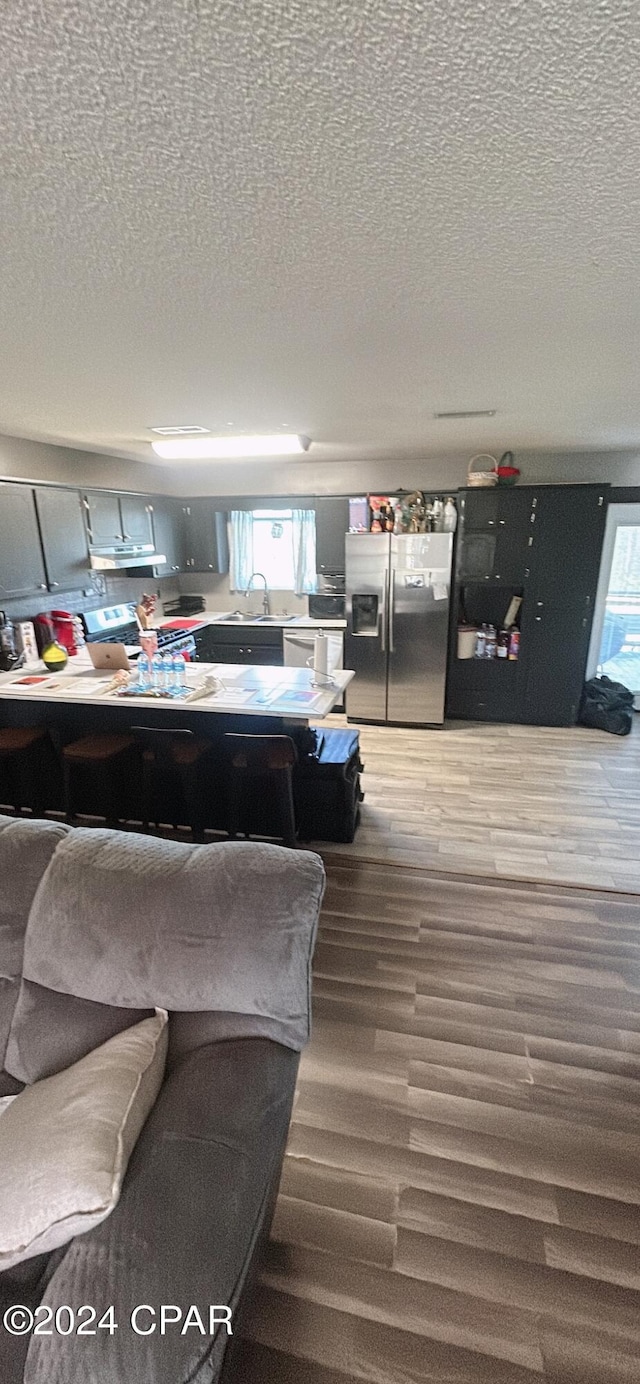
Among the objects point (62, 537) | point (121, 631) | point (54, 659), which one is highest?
point (62, 537)

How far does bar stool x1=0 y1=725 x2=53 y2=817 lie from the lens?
126 inches

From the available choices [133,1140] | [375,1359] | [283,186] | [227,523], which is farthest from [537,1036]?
[227,523]

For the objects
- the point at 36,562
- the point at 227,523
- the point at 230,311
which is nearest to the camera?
the point at 230,311

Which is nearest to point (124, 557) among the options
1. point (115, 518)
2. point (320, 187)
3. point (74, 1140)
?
point (115, 518)

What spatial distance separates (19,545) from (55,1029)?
3508 millimetres

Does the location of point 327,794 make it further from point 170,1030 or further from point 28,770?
point 170,1030

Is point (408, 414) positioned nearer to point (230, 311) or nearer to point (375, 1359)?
point (230, 311)

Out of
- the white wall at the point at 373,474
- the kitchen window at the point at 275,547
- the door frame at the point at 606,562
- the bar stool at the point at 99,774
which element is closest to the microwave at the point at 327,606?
the kitchen window at the point at 275,547

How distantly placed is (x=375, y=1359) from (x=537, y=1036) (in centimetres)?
104

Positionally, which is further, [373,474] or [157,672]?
[373,474]

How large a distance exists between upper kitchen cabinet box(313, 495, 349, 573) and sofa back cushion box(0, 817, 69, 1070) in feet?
15.1

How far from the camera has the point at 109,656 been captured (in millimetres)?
3500

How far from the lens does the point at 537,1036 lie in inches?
77.3

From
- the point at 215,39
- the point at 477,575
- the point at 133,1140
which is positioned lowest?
the point at 133,1140
